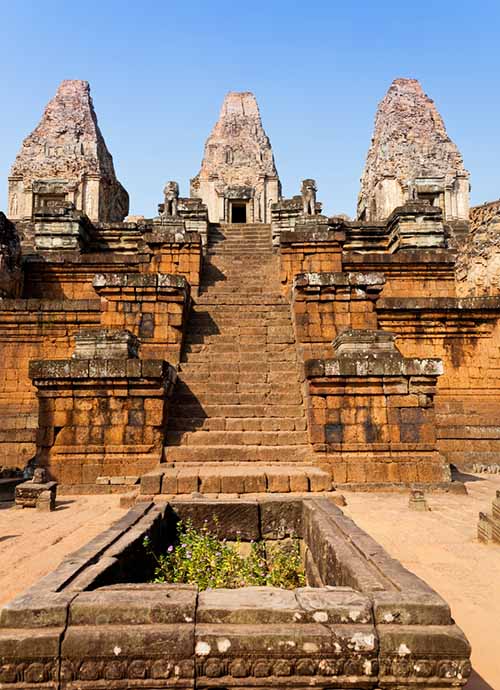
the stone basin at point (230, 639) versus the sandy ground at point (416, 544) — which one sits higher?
the stone basin at point (230, 639)

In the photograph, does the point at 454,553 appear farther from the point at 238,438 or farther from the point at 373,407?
the point at 238,438

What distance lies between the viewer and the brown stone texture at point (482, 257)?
10.1 metres

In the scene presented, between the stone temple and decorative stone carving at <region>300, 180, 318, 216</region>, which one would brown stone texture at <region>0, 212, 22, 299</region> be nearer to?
the stone temple

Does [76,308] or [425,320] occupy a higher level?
[76,308]

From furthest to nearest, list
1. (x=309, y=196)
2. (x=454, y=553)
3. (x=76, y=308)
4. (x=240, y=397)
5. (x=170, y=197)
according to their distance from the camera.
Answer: (x=170, y=197), (x=309, y=196), (x=76, y=308), (x=240, y=397), (x=454, y=553)

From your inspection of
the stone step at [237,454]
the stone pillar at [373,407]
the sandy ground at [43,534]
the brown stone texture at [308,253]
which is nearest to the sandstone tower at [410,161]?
the brown stone texture at [308,253]

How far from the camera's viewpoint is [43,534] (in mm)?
4141

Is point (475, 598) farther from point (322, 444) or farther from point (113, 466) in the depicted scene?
point (113, 466)

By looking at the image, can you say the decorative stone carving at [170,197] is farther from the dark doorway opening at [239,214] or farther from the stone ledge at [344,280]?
the dark doorway opening at [239,214]

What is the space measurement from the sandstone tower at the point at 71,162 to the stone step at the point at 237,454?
1039 inches

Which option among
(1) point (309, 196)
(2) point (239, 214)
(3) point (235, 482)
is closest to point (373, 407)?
(3) point (235, 482)

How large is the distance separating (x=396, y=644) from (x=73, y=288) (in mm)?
11108

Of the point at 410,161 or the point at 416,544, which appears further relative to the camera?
the point at 410,161

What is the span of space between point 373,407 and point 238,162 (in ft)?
120
